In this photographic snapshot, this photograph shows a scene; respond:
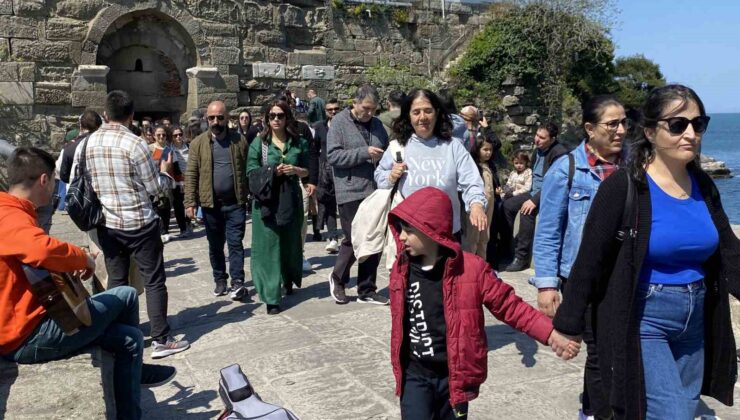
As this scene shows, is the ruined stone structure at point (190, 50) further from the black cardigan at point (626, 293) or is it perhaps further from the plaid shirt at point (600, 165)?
the black cardigan at point (626, 293)

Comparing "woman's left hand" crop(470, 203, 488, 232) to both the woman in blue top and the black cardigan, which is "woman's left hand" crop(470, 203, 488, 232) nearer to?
the woman in blue top

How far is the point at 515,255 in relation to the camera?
7551 mm

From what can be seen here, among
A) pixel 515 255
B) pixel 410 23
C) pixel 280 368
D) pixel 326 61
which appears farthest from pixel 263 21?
pixel 280 368

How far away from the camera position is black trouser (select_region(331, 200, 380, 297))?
20.0ft

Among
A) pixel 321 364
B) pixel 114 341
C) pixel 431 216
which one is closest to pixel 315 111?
pixel 321 364

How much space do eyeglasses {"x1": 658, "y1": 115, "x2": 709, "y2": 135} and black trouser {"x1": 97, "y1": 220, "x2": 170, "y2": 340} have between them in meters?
3.66

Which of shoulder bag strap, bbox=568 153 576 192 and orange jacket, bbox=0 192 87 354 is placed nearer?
orange jacket, bbox=0 192 87 354

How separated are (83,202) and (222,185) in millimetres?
1571

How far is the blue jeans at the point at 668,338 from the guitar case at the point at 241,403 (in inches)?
58.9

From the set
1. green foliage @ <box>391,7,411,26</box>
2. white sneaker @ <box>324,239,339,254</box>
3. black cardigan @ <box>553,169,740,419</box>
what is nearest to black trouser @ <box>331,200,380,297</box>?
white sneaker @ <box>324,239,339,254</box>

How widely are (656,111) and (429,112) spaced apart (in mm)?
1988

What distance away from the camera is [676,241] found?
2.61 meters

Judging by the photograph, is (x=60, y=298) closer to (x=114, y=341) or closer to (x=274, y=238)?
(x=114, y=341)

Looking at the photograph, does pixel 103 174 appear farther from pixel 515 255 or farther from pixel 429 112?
pixel 515 255
